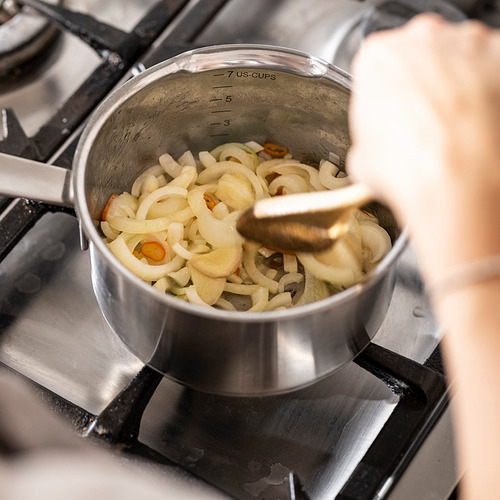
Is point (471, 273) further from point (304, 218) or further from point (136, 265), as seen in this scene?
point (136, 265)

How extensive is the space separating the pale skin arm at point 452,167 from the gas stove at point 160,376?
0.20m

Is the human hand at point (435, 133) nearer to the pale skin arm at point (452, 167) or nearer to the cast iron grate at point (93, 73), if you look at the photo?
the pale skin arm at point (452, 167)

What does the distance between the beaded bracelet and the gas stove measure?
0.88 feet

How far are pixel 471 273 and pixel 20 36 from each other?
0.77 meters

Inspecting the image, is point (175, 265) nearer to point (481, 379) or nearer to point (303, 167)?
point (303, 167)

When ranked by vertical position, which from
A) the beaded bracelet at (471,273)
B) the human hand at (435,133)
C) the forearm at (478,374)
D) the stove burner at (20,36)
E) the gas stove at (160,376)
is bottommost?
the gas stove at (160,376)

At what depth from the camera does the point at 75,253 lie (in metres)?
0.87

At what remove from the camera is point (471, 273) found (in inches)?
18.2

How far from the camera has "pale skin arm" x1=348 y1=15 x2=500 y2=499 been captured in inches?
17.8

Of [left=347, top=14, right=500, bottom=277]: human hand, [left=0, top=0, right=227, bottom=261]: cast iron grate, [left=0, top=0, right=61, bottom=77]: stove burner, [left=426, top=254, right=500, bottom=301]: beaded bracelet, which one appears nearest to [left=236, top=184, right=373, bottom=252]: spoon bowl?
[left=347, top=14, right=500, bottom=277]: human hand

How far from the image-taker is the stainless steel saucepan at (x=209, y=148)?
62cm

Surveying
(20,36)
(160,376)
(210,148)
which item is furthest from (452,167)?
(20,36)

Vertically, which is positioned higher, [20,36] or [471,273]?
[471,273]

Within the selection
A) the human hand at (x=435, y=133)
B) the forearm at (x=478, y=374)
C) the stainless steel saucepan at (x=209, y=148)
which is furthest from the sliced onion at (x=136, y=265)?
the forearm at (x=478, y=374)
